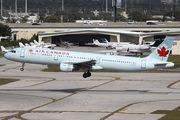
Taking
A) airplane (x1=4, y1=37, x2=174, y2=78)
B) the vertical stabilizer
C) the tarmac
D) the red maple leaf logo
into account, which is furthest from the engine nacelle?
the red maple leaf logo

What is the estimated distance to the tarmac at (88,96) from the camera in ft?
174

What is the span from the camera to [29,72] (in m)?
105

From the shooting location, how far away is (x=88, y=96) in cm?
6712

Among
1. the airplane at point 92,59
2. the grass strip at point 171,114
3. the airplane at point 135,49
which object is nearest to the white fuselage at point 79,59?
the airplane at point 92,59

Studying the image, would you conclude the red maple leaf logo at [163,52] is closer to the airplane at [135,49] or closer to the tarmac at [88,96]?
the tarmac at [88,96]

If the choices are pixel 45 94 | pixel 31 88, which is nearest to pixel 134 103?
pixel 45 94

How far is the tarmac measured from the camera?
53094mm

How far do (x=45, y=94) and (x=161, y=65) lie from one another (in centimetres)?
2448

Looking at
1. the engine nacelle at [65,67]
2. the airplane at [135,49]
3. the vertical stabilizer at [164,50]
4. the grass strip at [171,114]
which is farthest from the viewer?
the airplane at [135,49]

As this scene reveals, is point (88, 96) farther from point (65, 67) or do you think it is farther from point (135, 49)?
point (135, 49)

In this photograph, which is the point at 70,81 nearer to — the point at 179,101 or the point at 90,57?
the point at 90,57

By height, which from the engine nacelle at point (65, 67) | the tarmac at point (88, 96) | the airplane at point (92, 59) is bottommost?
the tarmac at point (88, 96)

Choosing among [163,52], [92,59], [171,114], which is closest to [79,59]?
[92,59]

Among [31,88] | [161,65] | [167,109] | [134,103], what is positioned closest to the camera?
[167,109]
